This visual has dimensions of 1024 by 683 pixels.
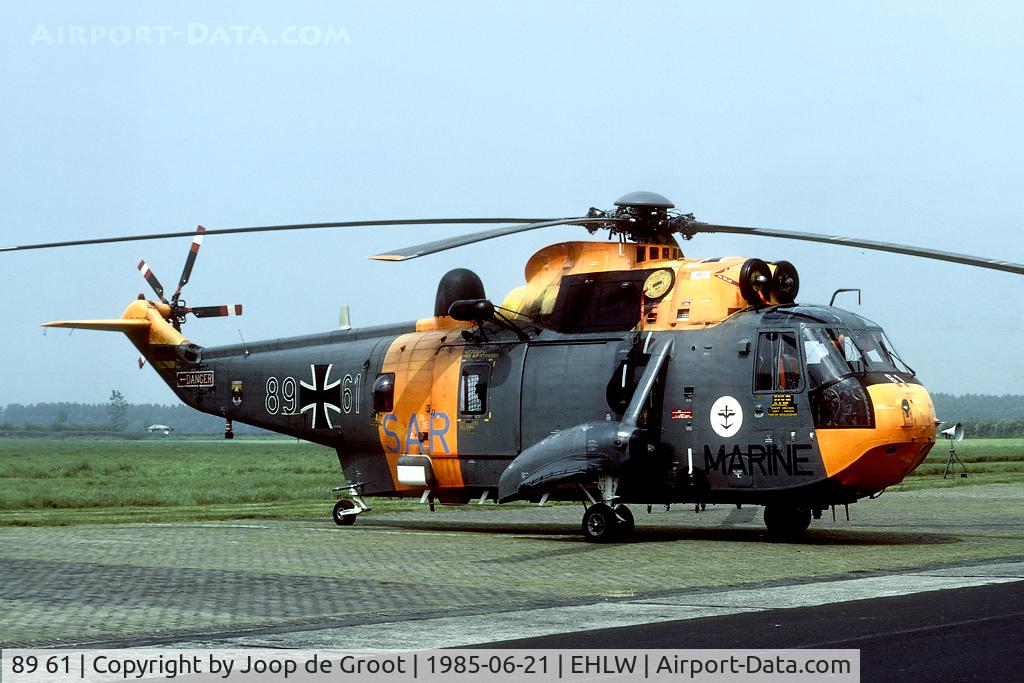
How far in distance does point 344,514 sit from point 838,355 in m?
10.5

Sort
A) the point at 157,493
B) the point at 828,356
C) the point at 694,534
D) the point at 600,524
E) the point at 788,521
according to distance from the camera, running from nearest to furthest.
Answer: the point at 828,356, the point at 600,524, the point at 788,521, the point at 694,534, the point at 157,493

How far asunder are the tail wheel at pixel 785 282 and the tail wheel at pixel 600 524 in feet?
13.6

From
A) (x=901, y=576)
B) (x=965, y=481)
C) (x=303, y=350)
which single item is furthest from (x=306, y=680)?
(x=965, y=481)

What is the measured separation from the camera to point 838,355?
18.4m

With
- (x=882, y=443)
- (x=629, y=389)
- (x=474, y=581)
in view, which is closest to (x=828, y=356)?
(x=882, y=443)

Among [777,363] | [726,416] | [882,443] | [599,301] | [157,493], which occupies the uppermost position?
[599,301]

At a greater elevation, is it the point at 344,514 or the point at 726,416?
the point at 726,416

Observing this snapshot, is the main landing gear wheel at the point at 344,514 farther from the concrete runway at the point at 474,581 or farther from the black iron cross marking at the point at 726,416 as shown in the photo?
the black iron cross marking at the point at 726,416

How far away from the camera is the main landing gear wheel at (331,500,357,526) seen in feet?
81.3

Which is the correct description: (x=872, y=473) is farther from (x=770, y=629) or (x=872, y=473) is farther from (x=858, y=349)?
(x=770, y=629)

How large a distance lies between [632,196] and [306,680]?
41.7 ft

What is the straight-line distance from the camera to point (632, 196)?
2017 centimetres

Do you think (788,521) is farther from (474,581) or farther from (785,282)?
(474,581)

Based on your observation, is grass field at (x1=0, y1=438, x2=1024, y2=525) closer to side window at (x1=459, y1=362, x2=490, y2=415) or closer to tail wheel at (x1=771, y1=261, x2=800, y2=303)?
side window at (x1=459, y1=362, x2=490, y2=415)
